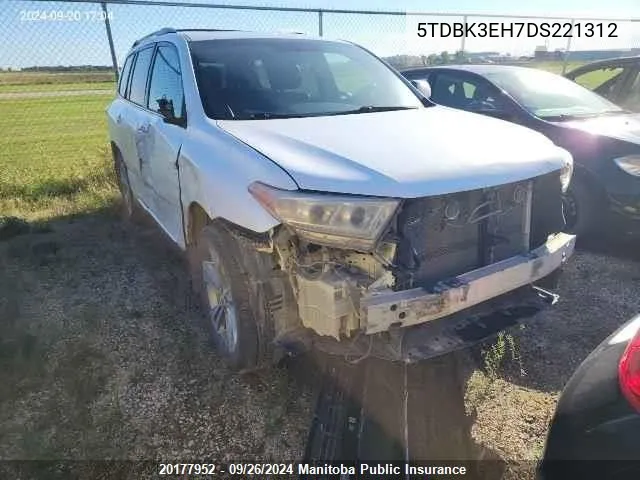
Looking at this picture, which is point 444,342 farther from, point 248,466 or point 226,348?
point 226,348

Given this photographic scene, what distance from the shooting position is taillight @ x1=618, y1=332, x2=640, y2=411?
142cm

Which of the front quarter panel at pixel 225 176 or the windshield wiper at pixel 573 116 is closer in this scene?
the front quarter panel at pixel 225 176

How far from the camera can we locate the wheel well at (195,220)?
10.1 ft

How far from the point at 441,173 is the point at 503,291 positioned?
2.38 ft

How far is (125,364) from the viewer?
3076 millimetres

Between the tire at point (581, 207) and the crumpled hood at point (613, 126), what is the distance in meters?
0.49

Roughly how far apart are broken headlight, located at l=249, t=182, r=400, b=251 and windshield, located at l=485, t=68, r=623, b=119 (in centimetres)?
369

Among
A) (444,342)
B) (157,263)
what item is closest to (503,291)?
(444,342)

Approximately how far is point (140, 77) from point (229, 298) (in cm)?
279

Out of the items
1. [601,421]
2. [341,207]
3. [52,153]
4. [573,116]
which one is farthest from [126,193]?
[52,153]

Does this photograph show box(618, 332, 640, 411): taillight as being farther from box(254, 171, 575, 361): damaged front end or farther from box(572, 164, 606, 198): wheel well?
box(572, 164, 606, 198): wheel well

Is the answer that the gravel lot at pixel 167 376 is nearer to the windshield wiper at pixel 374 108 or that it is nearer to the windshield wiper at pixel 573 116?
the windshield wiper at pixel 573 116
